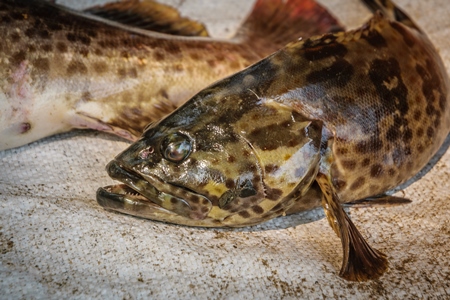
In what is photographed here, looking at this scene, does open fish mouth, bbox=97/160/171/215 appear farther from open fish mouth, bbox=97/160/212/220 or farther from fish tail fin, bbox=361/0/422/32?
fish tail fin, bbox=361/0/422/32

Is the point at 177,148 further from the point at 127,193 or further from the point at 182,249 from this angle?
the point at 182,249

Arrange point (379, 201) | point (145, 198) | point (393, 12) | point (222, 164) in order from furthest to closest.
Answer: point (393, 12)
point (379, 201)
point (145, 198)
point (222, 164)

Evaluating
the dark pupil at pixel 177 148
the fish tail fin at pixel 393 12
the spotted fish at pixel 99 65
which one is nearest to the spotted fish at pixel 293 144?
the dark pupil at pixel 177 148

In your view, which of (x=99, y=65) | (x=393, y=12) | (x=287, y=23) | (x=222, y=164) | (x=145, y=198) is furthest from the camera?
(x=287, y=23)

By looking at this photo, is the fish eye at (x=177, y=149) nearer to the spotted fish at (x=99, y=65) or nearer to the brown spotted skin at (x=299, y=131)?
the brown spotted skin at (x=299, y=131)

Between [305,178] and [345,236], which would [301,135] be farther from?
[345,236]

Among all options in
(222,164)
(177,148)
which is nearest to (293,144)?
(222,164)

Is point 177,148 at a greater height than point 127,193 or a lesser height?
greater

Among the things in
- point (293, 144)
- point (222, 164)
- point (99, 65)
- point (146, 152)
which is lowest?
Result: point (99, 65)

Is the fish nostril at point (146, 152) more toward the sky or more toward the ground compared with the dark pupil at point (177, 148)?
more toward the ground
